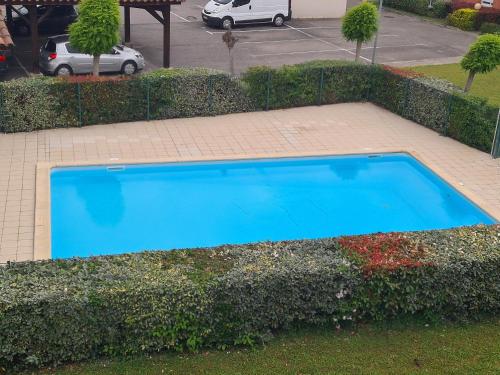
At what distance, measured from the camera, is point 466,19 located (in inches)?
1422

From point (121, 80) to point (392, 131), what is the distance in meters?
8.10

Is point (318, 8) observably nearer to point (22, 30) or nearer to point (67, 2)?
point (22, 30)

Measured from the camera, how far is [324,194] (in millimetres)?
16953

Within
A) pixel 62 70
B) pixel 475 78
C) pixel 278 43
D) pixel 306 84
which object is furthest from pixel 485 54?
pixel 62 70

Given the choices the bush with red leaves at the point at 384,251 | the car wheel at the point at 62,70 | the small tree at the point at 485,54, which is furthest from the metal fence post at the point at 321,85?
the bush with red leaves at the point at 384,251

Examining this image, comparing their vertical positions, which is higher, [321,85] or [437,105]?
[437,105]

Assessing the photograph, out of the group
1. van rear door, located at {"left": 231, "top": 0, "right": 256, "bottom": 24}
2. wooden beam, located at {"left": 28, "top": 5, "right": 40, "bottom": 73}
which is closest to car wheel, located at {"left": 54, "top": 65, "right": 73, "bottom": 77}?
wooden beam, located at {"left": 28, "top": 5, "right": 40, "bottom": 73}

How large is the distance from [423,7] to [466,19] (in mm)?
4215

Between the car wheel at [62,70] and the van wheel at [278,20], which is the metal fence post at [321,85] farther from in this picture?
the van wheel at [278,20]

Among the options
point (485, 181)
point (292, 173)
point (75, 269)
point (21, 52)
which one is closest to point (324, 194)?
point (292, 173)

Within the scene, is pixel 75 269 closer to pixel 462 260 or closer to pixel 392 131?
pixel 462 260

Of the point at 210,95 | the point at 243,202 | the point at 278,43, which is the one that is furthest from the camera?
the point at 278,43

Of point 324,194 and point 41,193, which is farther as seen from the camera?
point 324,194

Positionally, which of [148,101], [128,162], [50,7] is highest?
[50,7]
